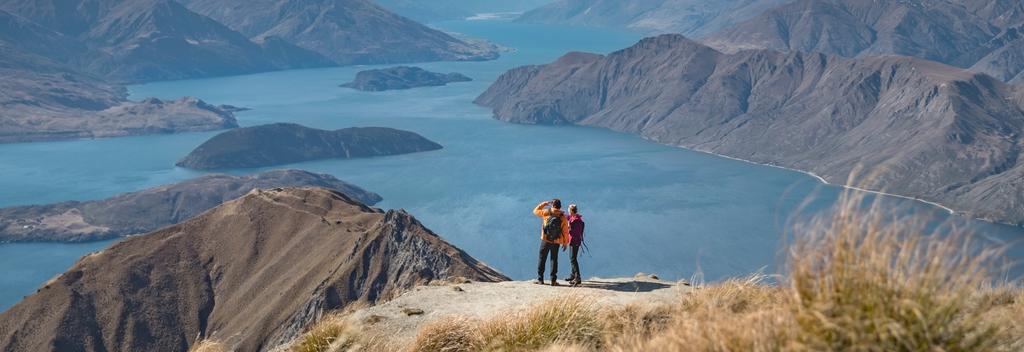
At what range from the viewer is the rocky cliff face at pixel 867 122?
133m

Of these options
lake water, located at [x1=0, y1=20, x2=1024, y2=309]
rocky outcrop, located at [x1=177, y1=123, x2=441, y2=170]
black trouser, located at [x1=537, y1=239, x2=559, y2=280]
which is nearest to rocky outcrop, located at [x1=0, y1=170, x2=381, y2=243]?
lake water, located at [x1=0, y1=20, x2=1024, y2=309]

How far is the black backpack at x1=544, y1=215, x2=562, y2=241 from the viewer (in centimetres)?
1956

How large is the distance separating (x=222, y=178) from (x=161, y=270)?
81152 millimetres

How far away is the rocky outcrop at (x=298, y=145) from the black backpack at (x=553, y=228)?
151 meters

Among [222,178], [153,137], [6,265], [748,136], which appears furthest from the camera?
[153,137]

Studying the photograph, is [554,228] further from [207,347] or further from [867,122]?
[867,122]

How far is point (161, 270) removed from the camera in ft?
201

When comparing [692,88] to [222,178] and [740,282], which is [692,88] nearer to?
[222,178]

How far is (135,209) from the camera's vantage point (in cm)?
12394

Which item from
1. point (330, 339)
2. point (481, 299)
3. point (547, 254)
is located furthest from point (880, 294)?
point (547, 254)

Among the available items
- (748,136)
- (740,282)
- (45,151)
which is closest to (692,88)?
(748,136)

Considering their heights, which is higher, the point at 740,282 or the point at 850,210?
the point at 850,210

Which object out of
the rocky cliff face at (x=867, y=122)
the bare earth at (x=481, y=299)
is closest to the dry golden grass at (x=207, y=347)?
the bare earth at (x=481, y=299)

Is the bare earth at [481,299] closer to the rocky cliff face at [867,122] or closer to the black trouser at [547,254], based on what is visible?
the black trouser at [547,254]
